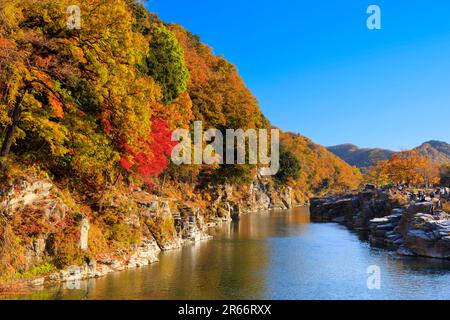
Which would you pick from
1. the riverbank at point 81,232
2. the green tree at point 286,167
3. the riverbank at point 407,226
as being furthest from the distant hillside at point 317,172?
the riverbank at point 81,232

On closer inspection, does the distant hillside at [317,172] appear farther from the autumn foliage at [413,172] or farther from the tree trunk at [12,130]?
the tree trunk at [12,130]

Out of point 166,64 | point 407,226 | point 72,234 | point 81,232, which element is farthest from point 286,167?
point 72,234

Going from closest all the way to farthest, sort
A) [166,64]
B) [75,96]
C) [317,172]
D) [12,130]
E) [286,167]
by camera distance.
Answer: [12,130] < [75,96] < [166,64] < [286,167] < [317,172]

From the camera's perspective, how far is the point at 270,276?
1046 inches

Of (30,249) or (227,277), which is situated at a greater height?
(30,249)

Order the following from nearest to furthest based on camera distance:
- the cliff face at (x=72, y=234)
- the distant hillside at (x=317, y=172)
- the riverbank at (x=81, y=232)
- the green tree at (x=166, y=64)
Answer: the cliff face at (x=72, y=234), the riverbank at (x=81, y=232), the green tree at (x=166, y=64), the distant hillside at (x=317, y=172)

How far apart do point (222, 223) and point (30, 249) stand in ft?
139

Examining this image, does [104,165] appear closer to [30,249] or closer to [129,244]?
[129,244]

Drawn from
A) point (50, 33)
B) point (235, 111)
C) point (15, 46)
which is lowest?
point (15, 46)

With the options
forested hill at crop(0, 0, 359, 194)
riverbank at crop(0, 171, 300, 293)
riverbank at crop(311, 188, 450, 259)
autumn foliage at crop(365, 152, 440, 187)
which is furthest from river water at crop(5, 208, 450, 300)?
autumn foliage at crop(365, 152, 440, 187)

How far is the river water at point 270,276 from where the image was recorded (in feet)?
72.2

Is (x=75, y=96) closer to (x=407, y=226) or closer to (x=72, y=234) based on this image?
(x=72, y=234)

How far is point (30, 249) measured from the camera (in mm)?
22594
